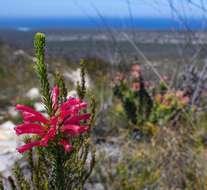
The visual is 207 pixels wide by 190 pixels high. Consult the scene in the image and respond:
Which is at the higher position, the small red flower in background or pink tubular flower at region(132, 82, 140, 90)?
the small red flower in background

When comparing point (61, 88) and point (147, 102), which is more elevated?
point (61, 88)

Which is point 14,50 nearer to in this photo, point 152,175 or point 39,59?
point 152,175

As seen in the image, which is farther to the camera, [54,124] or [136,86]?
[136,86]

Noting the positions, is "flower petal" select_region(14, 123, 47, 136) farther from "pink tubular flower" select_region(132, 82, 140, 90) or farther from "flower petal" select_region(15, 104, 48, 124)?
"pink tubular flower" select_region(132, 82, 140, 90)

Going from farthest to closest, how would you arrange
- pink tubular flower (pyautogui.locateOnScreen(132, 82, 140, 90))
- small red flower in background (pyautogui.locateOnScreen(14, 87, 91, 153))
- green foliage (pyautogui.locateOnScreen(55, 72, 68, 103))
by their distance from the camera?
1. pink tubular flower (pyautogui.locateOnScreen(132, 82, 140, 90))
2. green foliage (pyautogui.locateOnScreen(55, 72, 68, 103))
3. small red flower in background (pyautogui.locateOnScreen(14, 87, 91, 153))

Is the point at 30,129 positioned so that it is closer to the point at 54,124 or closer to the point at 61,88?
the point at 54,124

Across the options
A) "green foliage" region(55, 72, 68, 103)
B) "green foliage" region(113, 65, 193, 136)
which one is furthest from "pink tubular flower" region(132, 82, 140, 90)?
"green foliage" region(55, 72, 68, 103)

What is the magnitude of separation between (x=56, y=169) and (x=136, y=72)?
292 centimetres

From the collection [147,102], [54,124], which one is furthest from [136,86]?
[54,124]

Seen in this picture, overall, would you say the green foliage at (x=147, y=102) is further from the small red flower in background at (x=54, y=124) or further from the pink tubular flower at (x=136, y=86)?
the small red flower in background at (x=54, y=124)

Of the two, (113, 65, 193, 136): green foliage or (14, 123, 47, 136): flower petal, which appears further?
(113, 65, 193, 136): green foliage

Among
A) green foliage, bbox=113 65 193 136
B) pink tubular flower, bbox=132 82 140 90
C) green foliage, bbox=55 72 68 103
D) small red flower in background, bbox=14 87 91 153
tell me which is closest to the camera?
small red flower in background, bbox=14 87 91 153

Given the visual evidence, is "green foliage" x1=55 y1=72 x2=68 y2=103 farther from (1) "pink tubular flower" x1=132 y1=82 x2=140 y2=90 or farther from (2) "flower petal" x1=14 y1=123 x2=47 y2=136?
(1) "pink tubular flower" x1=132 y1=82 x2=140 y2=90

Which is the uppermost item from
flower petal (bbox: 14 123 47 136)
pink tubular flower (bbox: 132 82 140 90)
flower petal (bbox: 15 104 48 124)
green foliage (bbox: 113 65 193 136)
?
flower petal (bbox: 15 104 48 124)
